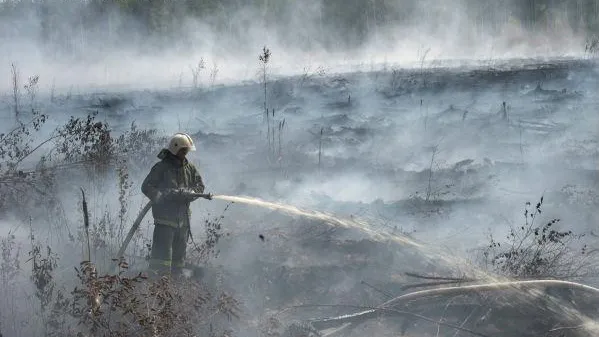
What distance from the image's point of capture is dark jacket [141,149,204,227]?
4863mm

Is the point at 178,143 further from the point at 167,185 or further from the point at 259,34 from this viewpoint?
the point at 259,34

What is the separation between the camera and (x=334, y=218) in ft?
20.7

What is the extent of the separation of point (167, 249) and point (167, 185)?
579mm

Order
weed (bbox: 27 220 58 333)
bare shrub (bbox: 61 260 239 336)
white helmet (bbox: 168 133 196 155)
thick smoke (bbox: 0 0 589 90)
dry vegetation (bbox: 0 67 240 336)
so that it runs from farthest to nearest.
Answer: thick smoke (bbox: 0 0 589 90), white helmet (bbox: 168 133 196 155), weed (bbox: 27 220 58 333), dry vegetation (bbox: 0 67 240 336), bare shrub (bbox: 61 260 239 336)

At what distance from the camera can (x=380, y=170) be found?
827 centimetres

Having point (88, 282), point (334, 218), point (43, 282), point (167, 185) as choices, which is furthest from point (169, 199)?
point (334, 218)

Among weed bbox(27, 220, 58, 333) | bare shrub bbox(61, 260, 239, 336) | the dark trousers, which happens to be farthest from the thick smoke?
bare shrub bbox(61, 260, 239, 336)

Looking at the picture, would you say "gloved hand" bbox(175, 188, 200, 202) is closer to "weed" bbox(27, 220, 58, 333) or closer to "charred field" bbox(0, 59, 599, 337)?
"charred field" bbox(0, 59, 599, 337)

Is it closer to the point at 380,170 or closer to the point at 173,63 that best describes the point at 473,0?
the point at 173,63

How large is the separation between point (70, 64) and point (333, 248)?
21.1 m

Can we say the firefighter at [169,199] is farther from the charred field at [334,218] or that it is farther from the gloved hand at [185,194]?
the charred field at [334,218]

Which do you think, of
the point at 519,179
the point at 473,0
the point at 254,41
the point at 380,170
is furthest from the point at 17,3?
the point at 519,179

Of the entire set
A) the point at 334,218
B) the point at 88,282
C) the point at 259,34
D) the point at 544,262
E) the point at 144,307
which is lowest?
the point at 144,307

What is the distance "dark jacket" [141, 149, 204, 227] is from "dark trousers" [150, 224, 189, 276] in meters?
0.08
